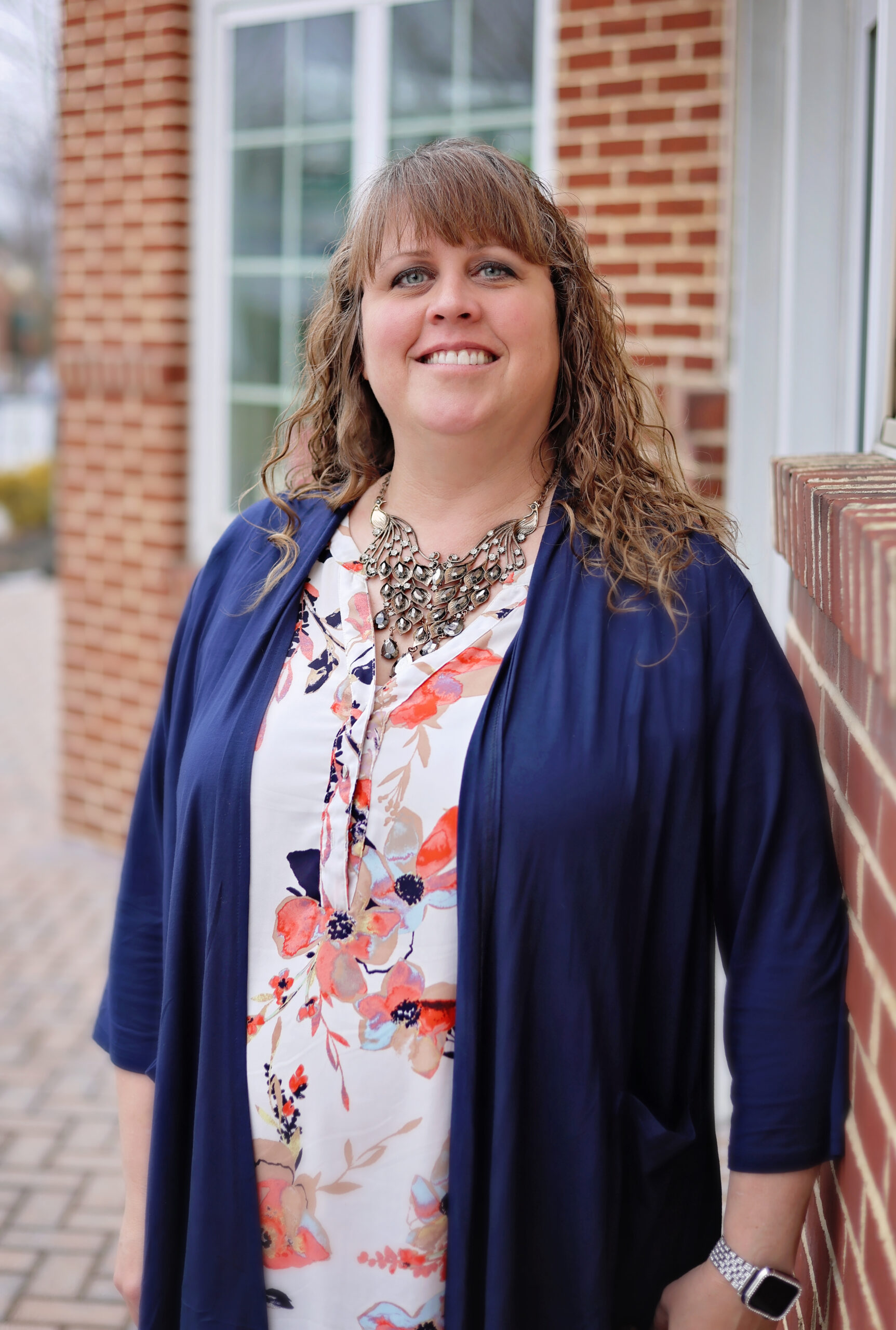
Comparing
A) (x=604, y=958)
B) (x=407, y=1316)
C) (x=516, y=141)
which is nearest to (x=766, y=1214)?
(x=604, y=958)

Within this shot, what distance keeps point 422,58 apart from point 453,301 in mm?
3835

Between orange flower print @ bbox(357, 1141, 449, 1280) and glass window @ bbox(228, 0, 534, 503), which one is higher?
glass window @ bbox(228, 0, 534, 503)

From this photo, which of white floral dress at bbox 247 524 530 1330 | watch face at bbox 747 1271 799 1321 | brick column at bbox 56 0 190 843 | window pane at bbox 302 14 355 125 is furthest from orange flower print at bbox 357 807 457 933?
window pane at bbox 302 14 355 125

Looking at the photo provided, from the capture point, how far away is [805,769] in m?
1.54

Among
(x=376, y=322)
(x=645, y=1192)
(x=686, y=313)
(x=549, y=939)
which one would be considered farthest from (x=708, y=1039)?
(x=686, y=313)

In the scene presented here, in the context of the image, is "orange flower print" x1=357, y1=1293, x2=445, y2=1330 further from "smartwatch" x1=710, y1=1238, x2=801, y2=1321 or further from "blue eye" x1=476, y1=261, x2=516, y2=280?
"blue eye" x1=476, y1=261, x2=516, y2=280

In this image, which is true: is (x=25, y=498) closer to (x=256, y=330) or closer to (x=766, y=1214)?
(x=256, y=330)

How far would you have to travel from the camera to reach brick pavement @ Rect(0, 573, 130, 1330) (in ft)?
10.4

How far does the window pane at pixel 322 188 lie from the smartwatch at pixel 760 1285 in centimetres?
451

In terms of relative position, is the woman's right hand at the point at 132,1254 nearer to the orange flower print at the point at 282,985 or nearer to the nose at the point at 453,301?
the orange flower print at the point at 282,985

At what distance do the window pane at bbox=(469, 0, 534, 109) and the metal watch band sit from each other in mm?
4157

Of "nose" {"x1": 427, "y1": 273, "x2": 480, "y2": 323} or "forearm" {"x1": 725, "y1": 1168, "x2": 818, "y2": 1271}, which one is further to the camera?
"nose" {"x1": 427, "y1": 273, "x2": 480, "y2": 323}

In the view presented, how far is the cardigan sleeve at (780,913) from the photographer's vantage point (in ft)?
5.00

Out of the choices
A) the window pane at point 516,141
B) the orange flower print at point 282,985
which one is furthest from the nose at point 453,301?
the window pane at point 516,141
